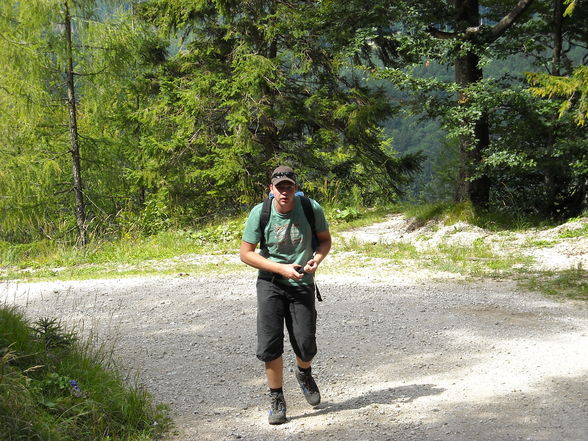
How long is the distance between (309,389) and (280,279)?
930mm

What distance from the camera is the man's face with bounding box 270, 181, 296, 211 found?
4.55 m

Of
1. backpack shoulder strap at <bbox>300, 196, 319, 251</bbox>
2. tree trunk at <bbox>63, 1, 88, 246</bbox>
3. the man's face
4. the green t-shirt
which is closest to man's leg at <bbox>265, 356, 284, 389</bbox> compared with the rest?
the green t-shirt

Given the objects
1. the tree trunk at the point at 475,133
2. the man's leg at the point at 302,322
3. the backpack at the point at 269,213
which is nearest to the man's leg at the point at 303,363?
A: the man's leg at the point at 302,322

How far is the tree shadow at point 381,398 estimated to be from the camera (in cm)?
484

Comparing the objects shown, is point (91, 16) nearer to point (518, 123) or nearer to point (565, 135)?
point (518, 123)

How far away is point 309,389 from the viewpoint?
4879mm

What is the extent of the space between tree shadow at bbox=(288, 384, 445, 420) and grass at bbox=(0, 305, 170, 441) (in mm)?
1162

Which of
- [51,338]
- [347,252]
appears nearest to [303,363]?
[51,338]

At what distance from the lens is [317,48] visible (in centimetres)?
1680

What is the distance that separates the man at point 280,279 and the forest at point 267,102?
8.69 metres

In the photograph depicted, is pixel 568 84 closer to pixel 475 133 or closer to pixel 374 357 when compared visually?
pixel 475 133

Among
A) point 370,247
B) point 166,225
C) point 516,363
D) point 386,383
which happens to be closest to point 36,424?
point 386,383

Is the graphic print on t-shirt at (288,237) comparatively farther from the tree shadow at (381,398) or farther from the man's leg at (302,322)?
the tree shadow at (381,398)

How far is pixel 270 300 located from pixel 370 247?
788 cm
